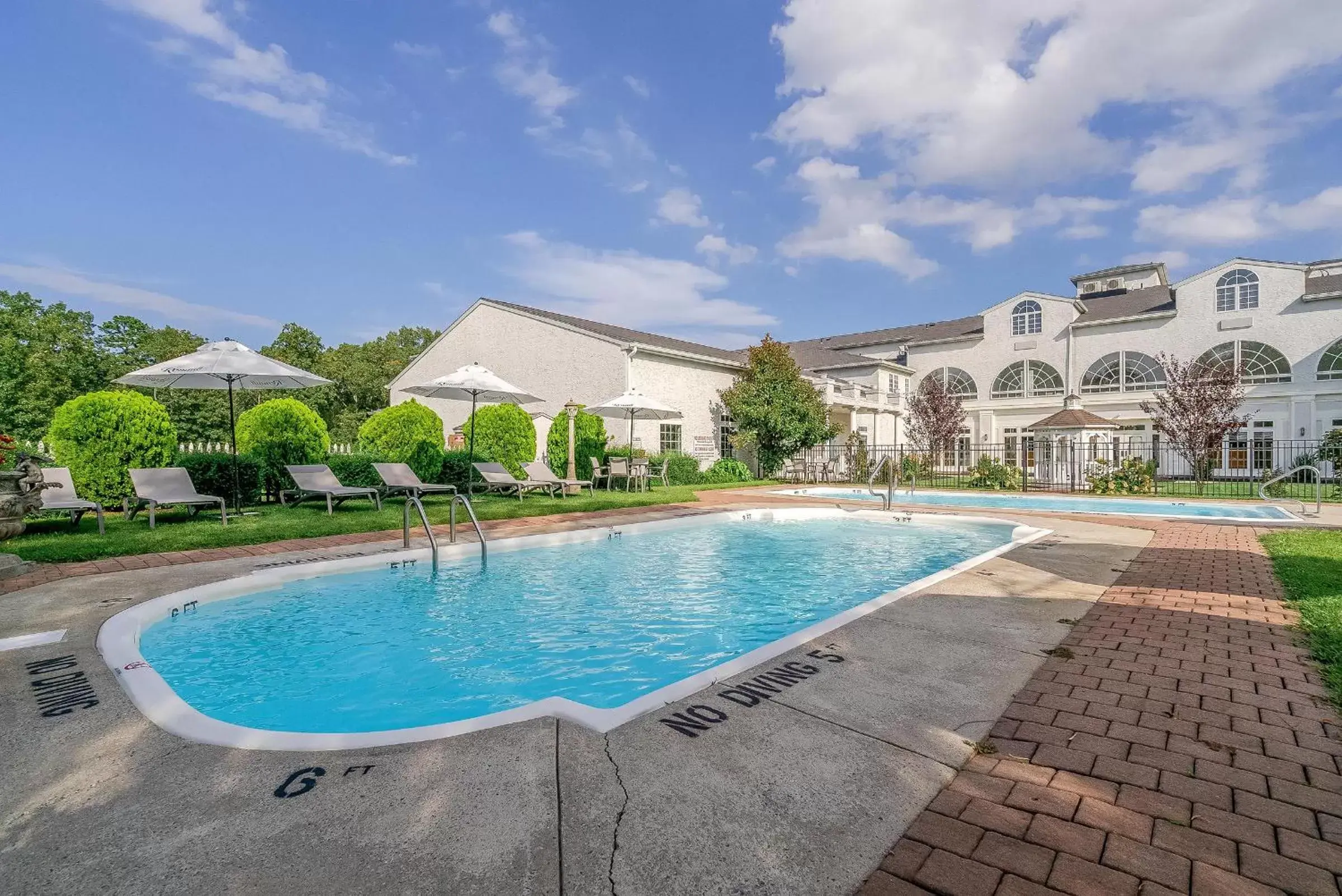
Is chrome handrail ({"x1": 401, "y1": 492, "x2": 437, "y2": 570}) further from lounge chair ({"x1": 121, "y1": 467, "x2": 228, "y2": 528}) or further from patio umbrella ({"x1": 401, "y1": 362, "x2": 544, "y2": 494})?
patio umbrella ({"x1": 401, "y1": 362, "x2": 544, "y2": 494})

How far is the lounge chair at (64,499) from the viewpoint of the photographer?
8.10 m

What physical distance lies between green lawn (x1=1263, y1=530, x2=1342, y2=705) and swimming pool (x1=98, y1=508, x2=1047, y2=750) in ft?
8.20

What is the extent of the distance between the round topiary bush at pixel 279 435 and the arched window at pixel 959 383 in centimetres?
2971

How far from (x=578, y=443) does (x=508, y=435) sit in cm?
214

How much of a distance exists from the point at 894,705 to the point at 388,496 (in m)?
12.8

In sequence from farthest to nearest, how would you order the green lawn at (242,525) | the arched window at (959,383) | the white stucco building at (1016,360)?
1. the arched window at (959,383)
2. the white stucco building at (1016,360)
3. the green lawn at (242,525)

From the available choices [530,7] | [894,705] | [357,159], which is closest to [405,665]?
[894,705]

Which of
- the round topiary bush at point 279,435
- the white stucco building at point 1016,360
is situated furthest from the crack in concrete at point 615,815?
the white stucco building at point 1016,360

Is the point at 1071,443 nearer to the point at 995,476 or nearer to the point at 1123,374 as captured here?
the point at 995,476

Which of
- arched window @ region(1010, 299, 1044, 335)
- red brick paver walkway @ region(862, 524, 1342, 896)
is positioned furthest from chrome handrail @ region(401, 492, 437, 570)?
arched window @ region(1010, 299, 1044, 335)

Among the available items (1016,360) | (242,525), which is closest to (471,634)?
(242,525)

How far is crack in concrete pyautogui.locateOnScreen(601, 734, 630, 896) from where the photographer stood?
5.78ft

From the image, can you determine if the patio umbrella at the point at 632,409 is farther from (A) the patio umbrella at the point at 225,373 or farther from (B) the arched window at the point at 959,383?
(B) the arched window at the point at 959,383

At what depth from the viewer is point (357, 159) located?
15.9m
